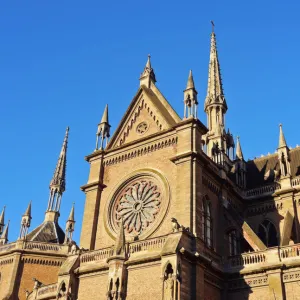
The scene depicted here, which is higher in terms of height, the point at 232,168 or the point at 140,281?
the point at 232,168

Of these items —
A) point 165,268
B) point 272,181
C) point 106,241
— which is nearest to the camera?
point 165,268

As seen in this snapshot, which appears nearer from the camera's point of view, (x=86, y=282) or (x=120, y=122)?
(x=86, y=282)

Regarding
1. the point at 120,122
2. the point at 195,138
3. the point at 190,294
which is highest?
the point at 120,122

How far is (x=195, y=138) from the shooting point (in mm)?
30172

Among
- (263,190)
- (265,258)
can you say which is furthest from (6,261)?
(265,258)

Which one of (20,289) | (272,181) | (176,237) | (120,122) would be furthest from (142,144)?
(20,289)

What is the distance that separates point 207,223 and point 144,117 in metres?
9.88

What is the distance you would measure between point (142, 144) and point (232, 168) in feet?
39.9

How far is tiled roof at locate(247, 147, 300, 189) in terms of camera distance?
125 feet

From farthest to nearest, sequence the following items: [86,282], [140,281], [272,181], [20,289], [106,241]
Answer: [20,289] → [272,181] → [106,241] → [86,282] → [140,281]

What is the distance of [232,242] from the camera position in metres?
32.1

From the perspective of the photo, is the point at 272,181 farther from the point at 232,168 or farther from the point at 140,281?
the point at 140,281

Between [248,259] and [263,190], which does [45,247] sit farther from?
[248,259]

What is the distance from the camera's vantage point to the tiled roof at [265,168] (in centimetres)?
3803
